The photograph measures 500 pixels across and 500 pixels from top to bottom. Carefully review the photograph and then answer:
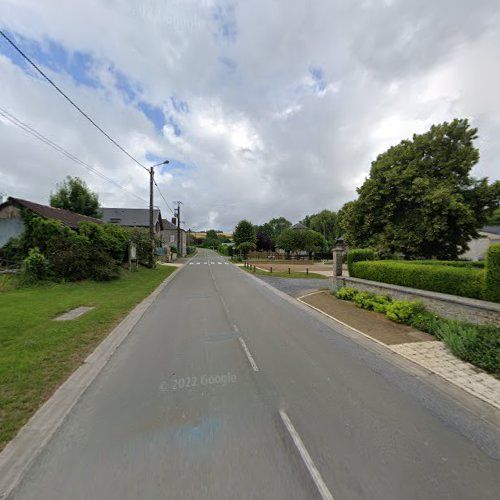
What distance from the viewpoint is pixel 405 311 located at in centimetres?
805

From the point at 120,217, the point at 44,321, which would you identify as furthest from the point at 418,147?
the point at 120,217

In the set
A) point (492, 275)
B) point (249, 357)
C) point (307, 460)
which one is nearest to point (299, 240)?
point (492, 275)

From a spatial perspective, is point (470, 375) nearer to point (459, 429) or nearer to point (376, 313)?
point (459, 429)

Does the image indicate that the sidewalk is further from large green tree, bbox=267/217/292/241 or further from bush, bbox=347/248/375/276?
large green tree, bbox=267/217/292/241

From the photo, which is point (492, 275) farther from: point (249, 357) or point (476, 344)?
point (249, 357)

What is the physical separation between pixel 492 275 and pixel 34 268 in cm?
1835

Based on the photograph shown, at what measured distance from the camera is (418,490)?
2.40 metres

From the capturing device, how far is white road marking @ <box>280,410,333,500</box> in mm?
2361

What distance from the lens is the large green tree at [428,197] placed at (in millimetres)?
12789

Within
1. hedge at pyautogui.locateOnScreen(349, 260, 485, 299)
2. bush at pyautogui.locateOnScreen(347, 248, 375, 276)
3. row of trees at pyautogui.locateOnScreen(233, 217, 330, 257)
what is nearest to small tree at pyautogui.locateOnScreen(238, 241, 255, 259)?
row of trees at pyautogui.locateOnScreen(233, 217, 330, 257)

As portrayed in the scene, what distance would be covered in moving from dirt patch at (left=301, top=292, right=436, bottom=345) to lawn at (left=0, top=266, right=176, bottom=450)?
6.78 metres

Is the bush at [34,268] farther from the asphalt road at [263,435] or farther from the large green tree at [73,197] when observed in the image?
the large green tree at [73,197]

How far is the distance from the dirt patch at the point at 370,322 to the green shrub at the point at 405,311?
21 cm

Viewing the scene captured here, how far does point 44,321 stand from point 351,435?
812cm
